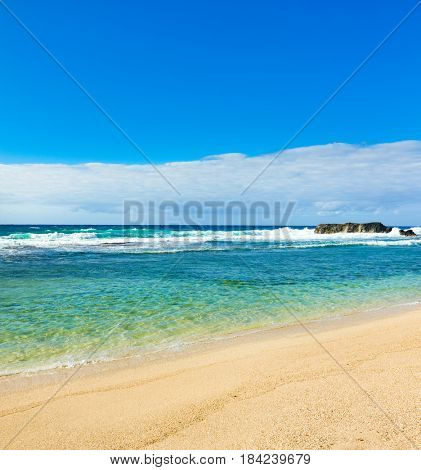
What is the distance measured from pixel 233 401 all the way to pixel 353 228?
75824 mm

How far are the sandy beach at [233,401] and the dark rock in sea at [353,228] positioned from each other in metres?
70.5

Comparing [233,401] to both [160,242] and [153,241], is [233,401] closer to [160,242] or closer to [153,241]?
[160,242]

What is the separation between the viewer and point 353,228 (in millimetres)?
75125

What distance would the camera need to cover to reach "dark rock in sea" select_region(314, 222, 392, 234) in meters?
74.5

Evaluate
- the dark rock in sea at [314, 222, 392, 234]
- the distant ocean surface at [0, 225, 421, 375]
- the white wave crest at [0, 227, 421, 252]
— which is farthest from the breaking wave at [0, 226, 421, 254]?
the distant ocean surface at [0, 225, 421, 375]

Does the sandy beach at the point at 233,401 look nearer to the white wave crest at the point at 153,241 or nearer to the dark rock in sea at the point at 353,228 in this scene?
the white wave crest at the point at 153,241

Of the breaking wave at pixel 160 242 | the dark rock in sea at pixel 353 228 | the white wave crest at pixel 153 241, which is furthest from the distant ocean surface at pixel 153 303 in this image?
the dark rock in sea at pixel 353 228

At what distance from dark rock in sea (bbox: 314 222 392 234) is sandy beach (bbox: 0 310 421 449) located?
70.5 m

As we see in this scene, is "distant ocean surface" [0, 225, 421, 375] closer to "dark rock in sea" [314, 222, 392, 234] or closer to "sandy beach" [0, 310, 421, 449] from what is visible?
"sandy beach" [0, 310, 421, 449]

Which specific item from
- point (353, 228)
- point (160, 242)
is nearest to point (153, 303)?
point (160, 242)

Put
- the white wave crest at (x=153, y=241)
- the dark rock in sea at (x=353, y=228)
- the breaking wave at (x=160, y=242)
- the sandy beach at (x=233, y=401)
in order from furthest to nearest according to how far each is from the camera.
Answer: the dark rock in sea at (x=353, y=228) < the white wave crest at (x=153, y=241) < the breaking wave at (x=160, y=242) < the sandy beach at (x=233, y=401)

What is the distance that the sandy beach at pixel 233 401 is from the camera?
356 centimetres
